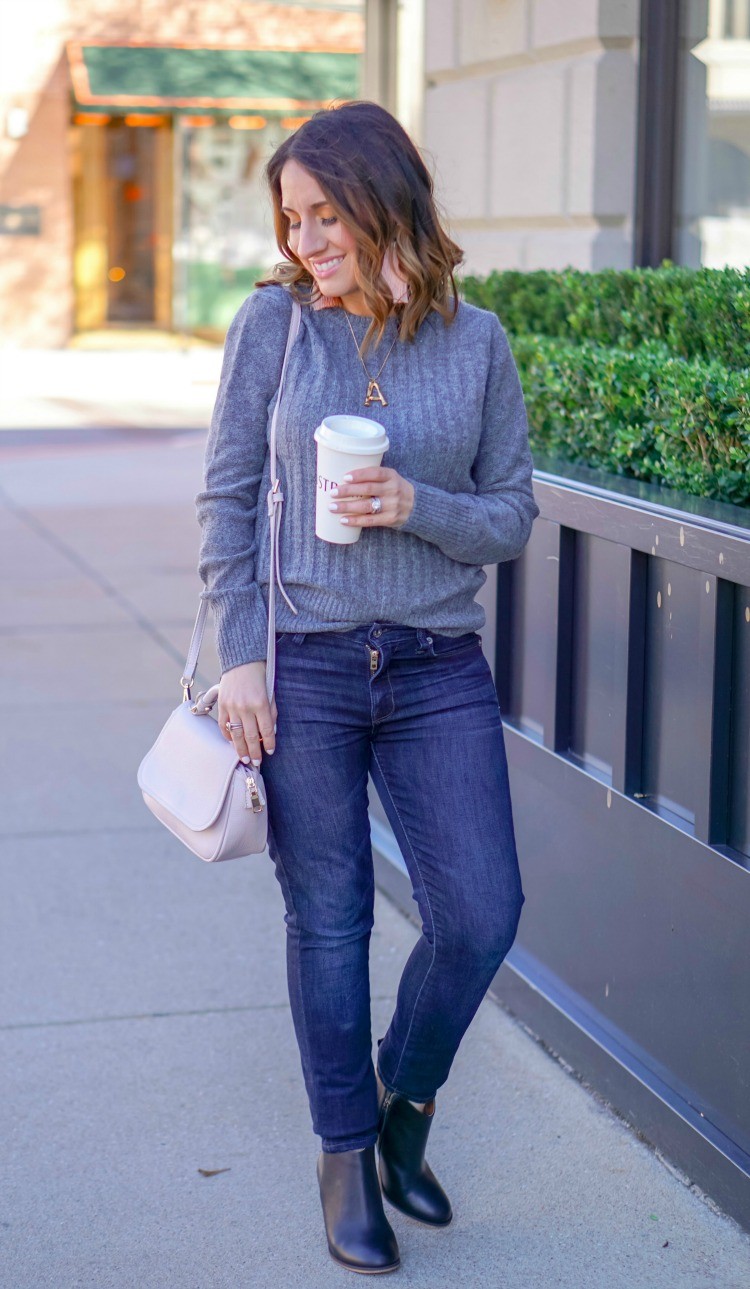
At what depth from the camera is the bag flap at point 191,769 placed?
2648 millimetres

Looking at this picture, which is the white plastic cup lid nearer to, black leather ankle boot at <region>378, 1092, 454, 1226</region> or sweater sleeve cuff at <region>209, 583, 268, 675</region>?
sweater sleeve cuff at <region>209, 583, 268, 675</region>

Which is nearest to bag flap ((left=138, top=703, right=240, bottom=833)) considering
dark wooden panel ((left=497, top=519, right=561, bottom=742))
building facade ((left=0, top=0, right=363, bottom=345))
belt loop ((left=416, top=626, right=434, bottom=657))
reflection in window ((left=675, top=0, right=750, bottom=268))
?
belt loop ((left=416, top=626, right=434, bottom=657))

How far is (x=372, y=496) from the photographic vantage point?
8.00ft

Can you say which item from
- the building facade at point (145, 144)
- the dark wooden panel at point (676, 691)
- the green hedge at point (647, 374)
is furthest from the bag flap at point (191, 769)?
the building facade at point (145, 144)

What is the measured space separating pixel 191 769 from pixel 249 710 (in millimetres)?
183

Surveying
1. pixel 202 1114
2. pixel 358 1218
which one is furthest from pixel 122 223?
pixel 358 1218

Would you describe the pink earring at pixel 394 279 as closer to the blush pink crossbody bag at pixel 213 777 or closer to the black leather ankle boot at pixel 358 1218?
the blush pink crossbody bag at pixel 213 777

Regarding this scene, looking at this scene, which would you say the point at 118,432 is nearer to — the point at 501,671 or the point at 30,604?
the point at 30,604

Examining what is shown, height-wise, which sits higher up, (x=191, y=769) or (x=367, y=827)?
(x=191, y=769)

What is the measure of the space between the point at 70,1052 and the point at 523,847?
116 cm

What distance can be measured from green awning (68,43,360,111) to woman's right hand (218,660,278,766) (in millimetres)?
20926

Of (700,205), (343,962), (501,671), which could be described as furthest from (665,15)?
(343,962)

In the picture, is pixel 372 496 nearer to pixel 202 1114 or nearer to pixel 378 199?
pixel 378 199

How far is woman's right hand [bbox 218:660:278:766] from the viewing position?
2.61 m
